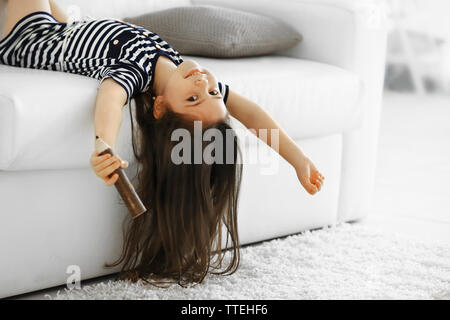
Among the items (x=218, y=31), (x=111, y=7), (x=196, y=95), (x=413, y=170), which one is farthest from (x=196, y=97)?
(x=413, y=170)

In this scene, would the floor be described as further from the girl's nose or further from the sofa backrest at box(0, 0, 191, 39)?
the sofa backrest at box(0, 0, 191, 39)

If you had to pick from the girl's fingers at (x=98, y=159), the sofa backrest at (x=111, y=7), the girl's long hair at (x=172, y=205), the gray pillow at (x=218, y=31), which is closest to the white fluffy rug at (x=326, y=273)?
the girl's long hair at (x=172, y=205)

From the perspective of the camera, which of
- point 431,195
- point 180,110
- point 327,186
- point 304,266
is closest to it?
point 180,110

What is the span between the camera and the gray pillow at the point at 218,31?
1721 millimetres

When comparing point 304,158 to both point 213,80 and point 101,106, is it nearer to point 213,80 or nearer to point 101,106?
point 213,80

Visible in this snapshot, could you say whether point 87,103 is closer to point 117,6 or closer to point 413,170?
point 117,6

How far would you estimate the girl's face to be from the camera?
4.34 feet

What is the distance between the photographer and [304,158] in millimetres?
1405

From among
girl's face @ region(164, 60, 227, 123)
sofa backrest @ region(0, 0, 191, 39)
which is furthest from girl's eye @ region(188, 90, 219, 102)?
sofa backrest @ region(0, 0, 191, 39)

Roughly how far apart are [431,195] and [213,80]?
3.34 feet

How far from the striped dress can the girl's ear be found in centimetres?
Result: 4

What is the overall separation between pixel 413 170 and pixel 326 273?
3.32 feet

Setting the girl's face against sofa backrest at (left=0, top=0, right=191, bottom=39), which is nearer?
the girl's face
